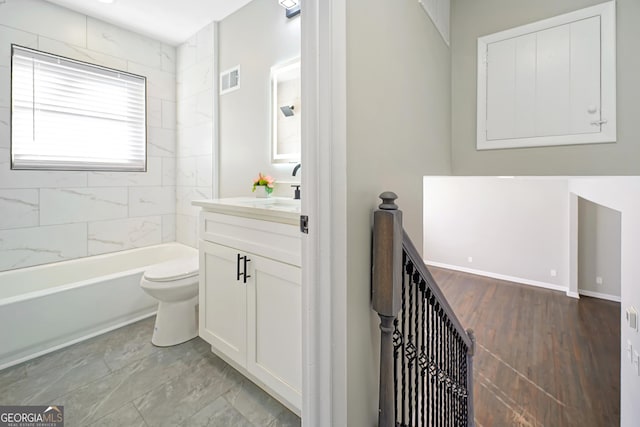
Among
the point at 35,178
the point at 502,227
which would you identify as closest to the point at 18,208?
the point at 35,178

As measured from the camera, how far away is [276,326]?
1.48m

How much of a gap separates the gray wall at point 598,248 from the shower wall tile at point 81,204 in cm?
658

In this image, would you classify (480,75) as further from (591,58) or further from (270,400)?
(270,400)

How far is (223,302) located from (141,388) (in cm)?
67

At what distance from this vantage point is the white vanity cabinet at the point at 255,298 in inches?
55.7

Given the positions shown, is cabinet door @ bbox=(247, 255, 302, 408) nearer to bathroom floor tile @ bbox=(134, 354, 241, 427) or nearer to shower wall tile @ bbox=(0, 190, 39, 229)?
bathroom floor tile @ bbox=(134, 354, 241, 427)

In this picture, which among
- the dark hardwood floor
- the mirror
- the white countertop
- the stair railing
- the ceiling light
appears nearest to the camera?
the stair railing

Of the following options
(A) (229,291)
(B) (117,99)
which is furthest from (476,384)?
(B) (117,99)

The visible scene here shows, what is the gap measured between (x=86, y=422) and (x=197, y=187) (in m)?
2.19

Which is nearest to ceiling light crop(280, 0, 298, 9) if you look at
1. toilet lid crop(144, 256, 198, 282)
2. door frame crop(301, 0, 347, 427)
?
door frame crop(301, 0, 347, 427)

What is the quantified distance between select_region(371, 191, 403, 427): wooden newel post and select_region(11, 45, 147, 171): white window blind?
3059 mm

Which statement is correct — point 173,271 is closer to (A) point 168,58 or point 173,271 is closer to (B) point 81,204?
(B) point 81,204

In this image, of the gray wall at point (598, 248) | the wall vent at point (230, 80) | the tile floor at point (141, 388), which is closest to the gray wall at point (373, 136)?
the tile floor at point (141, 388)

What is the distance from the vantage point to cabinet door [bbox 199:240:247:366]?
1691 mm
